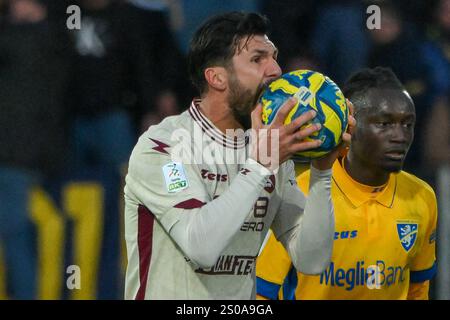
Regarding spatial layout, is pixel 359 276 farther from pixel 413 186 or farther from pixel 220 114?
pixel 220 114

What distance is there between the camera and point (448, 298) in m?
6.68

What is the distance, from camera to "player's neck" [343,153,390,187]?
213 inches

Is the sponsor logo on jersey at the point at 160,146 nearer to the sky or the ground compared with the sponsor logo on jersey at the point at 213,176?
nearer to the sky

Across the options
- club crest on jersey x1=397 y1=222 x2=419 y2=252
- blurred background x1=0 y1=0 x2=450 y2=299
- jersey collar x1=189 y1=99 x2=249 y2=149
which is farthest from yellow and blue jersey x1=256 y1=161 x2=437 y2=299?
blurred background x1=0 y1=0 x2=450 y2=299

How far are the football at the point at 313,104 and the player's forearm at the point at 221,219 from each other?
0.23 m

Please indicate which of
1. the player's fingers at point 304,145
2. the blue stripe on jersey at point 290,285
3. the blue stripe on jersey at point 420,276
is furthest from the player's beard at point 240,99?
the blue stripe on jersey at point 420,276

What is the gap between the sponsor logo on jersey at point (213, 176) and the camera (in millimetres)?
4266

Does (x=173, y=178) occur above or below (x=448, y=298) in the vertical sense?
above

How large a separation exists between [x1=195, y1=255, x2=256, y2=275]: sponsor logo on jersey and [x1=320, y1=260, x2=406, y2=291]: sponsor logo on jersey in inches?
39.2

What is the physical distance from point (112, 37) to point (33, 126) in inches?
→ 31.0

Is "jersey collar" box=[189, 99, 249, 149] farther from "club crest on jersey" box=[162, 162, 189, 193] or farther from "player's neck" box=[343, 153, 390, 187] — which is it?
"player's neck" box=[343, 153, 390, 187]

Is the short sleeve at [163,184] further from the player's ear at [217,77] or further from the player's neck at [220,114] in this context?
the player's ear at [217,77]

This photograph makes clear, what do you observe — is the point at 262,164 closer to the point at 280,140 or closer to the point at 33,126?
the point at 280,140

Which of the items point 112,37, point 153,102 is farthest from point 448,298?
point 112,37
